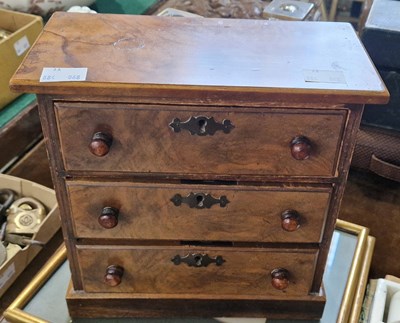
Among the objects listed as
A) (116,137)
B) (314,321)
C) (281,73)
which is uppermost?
(281,73)

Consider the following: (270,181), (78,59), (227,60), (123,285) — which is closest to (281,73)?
(227,60)

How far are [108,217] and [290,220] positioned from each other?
327mm

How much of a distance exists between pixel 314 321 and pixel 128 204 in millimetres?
499

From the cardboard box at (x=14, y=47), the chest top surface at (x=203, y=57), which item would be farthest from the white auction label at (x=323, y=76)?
the cardboard box at (x=14, y=47)

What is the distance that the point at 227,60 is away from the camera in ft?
2.59

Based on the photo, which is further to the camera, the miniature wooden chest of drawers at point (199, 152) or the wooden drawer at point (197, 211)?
the wooden drawer at point (197, 211)

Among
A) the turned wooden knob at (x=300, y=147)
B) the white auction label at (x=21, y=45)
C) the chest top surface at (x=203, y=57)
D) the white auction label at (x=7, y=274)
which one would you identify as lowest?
the white auction label at (x=7, y=274)

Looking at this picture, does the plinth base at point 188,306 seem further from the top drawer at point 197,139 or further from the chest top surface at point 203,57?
the chest top surface at point 203,57

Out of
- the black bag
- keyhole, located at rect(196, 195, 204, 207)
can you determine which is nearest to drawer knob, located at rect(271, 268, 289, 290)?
keyhole, located at rect(196, 195, 204, 207)

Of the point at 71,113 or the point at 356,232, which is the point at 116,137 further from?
the point at 356,232

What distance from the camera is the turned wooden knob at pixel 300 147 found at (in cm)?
77

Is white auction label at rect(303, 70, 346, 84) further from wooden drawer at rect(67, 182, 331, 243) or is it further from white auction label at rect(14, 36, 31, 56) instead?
white auction label at rect(14, 36, 31, 56)

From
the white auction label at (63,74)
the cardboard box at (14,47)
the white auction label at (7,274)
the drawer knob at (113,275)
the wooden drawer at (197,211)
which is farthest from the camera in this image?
the cardboard box at (14,47)

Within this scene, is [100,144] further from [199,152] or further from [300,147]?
[300,147]
